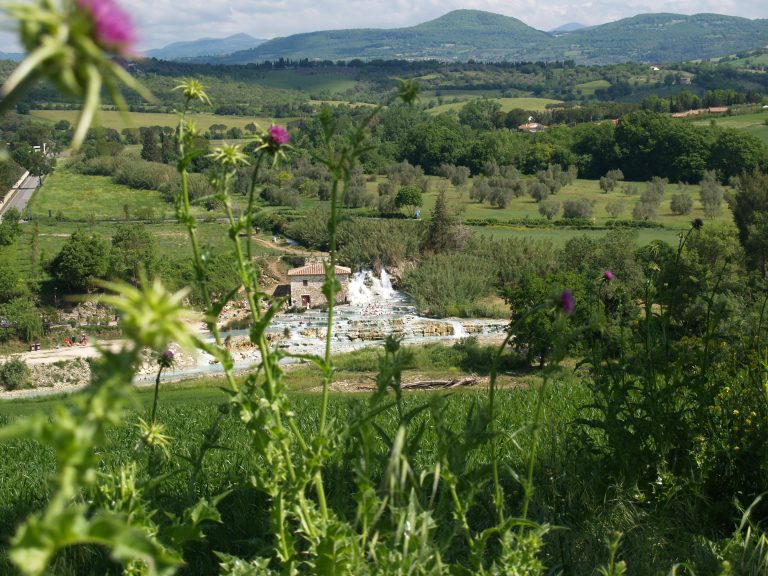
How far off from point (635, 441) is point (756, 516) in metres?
0.70

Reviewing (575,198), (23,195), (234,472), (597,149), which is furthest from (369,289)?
(597,149)

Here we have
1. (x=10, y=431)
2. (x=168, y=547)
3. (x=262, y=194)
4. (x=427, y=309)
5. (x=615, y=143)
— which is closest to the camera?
(x=10, y=431)

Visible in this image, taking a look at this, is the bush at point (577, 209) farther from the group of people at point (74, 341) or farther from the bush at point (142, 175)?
the group of people at point (74, 341)

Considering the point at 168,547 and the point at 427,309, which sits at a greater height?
the point at 168,547

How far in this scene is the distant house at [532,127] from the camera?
347ft

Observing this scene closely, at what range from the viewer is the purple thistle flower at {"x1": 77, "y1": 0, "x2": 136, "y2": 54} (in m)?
1.12

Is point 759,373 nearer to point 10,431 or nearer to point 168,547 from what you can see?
point 168,547

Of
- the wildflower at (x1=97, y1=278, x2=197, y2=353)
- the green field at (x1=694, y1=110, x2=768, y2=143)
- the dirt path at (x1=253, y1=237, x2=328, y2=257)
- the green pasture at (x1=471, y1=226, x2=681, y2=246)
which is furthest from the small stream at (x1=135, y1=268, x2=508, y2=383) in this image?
the green field at (x1=694, y1=110, x2=768, y2=143)

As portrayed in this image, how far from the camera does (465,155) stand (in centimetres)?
8894

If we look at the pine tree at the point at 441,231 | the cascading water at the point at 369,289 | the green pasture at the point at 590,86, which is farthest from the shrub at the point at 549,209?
the green pasture at the point at 590,86

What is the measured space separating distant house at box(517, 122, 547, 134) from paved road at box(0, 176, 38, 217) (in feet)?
200

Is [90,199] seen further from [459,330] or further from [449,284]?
[459,330]

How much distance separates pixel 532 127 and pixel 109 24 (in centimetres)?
11346

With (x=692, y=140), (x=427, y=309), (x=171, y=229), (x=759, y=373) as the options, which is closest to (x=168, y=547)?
(x=759, y=373)
